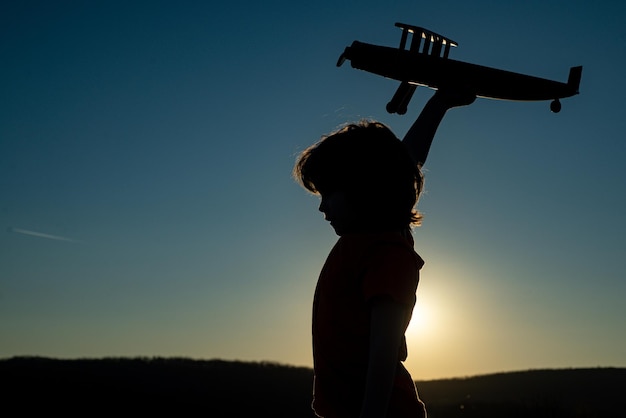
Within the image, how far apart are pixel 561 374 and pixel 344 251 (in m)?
17.3

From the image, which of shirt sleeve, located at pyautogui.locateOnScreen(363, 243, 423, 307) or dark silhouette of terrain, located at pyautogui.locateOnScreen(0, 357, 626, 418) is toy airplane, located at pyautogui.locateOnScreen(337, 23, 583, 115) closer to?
shirt sleeve, located at pyautogui.locateOnScreen(363, 243, 423, 307)

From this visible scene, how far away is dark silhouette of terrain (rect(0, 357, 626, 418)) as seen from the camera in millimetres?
14203

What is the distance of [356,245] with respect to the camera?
2.46 m

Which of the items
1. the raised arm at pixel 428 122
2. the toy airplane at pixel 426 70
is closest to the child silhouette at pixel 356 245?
the raised arm at pixel 428 122

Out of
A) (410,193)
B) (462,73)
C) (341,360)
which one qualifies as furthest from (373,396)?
(462,73)

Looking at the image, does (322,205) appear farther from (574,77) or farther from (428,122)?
(574,77)

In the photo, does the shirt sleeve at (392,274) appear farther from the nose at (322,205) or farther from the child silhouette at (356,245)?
the nose at (322,205)

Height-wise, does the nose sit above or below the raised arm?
below

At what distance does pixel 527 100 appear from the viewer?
394 centimetres

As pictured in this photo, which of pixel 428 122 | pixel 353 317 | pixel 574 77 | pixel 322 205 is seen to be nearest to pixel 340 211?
pixel 322 205

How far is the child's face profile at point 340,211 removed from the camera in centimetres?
248

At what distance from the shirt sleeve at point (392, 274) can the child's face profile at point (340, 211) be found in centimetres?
18

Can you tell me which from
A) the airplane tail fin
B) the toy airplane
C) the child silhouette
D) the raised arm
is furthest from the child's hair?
the airplane tail fin

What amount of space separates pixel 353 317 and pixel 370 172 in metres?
0.54
